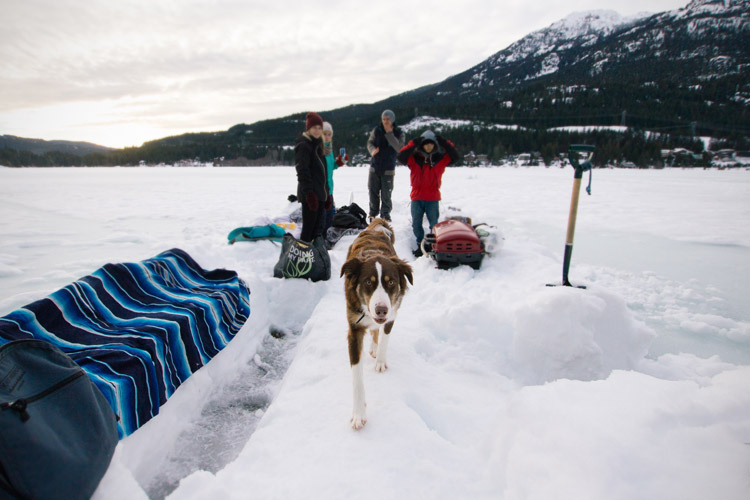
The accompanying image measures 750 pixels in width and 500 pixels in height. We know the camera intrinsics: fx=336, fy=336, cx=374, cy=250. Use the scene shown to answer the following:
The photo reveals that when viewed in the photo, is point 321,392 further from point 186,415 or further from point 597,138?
point 597,138

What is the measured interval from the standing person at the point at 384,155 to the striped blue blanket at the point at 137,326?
5098 mm

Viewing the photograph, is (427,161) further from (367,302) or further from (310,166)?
(367,302)

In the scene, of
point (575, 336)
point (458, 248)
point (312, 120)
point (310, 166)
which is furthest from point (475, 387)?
point (312, 120)

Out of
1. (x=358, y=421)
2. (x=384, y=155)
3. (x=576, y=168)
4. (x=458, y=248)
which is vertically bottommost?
(x=358, y=421)

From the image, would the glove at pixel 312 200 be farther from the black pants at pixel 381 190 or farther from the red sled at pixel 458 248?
the black pants at pixel 381 190

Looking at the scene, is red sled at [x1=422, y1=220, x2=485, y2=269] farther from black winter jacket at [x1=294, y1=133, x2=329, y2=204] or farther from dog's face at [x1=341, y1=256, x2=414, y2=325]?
dog's face at [x1=341, y1=256, x2=414, y2=325]

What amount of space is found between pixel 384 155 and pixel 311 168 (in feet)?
9.70

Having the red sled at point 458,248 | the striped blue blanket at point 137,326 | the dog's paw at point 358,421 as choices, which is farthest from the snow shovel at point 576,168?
the striped blue blanket at point 137,326

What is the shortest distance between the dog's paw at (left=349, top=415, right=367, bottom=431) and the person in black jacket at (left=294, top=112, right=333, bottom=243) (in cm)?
372

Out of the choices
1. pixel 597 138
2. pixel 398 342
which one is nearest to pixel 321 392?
pixel 398 342

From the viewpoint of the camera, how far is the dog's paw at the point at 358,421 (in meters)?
2.27

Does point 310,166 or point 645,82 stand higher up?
point 645,82

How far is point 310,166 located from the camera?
5.36m

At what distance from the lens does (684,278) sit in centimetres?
512
